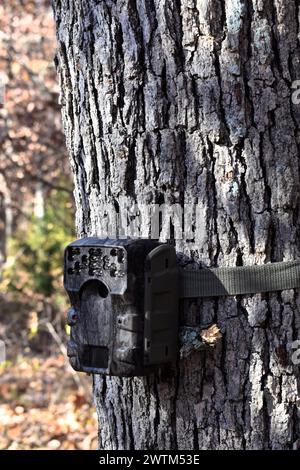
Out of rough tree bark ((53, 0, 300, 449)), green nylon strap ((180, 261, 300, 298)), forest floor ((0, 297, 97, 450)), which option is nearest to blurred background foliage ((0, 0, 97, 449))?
forest floor ((0, 297, 97, 450))

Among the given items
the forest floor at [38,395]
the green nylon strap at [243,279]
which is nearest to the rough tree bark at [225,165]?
the green nylon strap at [243,279]

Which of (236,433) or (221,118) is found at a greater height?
(221,118)

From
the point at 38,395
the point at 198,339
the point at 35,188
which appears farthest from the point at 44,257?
the point at 198,339

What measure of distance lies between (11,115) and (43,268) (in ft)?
8.65

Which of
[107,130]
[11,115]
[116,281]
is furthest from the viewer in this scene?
[11,115]

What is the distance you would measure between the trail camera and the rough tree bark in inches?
4.6

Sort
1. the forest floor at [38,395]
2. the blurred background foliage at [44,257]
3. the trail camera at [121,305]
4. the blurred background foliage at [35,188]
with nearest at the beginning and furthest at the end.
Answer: the trail camera at [121,305] < the forest floor at [38,395] < the blurred background foliage at [35,188] < the blurred background foliage at [44,257]

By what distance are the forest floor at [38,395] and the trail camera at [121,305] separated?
3662 millimetres

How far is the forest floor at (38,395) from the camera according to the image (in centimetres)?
594

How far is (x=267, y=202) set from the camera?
2.18m

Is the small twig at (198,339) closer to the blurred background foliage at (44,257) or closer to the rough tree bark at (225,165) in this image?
the rough tree bark at (225,165)

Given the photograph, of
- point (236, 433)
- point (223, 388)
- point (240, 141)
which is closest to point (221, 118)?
point (240, 141)

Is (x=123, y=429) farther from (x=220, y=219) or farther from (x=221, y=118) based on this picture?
(x=221, y=118)

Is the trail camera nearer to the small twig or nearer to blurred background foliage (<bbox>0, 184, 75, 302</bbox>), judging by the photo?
the small twig
